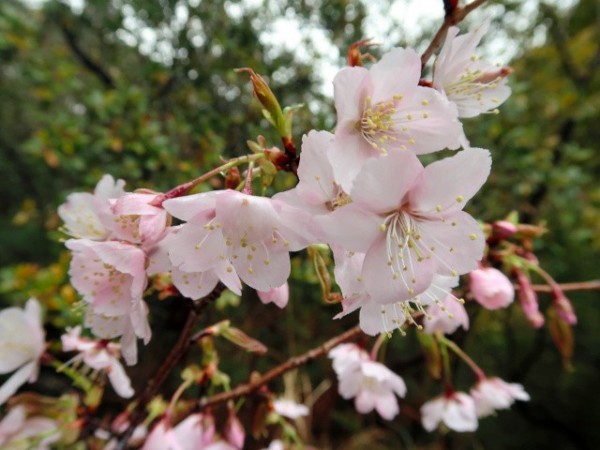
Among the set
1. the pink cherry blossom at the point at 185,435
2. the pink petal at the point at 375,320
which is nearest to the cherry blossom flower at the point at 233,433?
the pink cherry blossom at the point at 185,435

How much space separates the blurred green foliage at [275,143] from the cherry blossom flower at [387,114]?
399 millimetres

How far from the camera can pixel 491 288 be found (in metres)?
0.68

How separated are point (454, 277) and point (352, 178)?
7.2 inches

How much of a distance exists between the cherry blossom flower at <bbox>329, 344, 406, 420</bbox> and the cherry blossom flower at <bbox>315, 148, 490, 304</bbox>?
1.54 ft

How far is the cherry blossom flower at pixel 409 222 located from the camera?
0.40 meters

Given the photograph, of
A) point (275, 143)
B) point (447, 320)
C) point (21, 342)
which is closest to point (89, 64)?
point (275, 143)

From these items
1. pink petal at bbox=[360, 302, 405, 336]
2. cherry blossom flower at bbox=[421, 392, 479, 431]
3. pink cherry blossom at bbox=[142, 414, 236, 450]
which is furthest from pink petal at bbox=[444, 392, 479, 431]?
pink petal at bbox=[360, 302, 405, 336]

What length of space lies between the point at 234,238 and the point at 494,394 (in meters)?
0.82

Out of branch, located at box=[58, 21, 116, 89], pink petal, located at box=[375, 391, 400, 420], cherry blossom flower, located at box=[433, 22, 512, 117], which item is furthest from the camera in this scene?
branch, located at box=[58, 21, 116, 89]

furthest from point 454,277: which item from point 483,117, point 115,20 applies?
point 115,20

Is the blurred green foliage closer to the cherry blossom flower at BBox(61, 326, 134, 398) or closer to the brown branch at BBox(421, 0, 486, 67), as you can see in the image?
the cherry blossom flower at BBox(61, 326, 134, 398)

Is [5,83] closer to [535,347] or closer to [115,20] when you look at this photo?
[115,20]

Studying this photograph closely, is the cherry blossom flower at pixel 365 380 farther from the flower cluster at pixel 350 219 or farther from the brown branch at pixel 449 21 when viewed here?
the brown branch at pixel 449 21

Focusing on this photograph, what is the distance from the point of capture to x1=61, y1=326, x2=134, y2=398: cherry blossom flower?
26.0 inches
